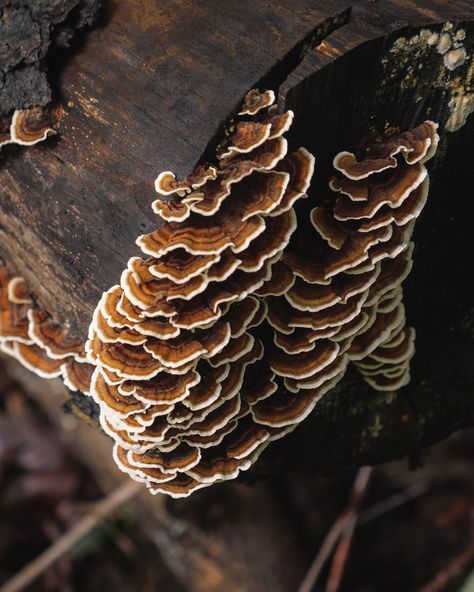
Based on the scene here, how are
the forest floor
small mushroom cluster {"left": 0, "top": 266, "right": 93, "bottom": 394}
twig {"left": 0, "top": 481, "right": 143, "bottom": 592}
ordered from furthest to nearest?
twig {"left": 0, "top": 481, "right": 143, "bottom": 592}
the forest floor
small mushroom cluster {"left": 0, "top": 266, "right": 93, "bottom": 394}

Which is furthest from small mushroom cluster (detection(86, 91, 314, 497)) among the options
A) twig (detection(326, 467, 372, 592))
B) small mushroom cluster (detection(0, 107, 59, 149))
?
twig (detection(326, 467, 372, 592))

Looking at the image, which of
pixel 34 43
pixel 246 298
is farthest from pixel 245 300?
pixel 34 43

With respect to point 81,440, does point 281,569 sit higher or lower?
lower

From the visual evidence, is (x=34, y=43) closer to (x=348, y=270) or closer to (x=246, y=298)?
(x=246, y=298)

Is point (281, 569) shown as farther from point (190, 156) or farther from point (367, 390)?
point (190, 156)

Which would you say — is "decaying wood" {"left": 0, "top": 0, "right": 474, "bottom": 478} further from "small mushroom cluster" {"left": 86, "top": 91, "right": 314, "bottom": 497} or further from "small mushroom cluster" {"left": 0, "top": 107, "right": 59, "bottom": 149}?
"small mushroom cluster" {"left": 86, "top": 91, "right": 314, "bottom": 497}

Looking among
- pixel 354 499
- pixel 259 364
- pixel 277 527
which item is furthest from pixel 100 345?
pixel 354 499
